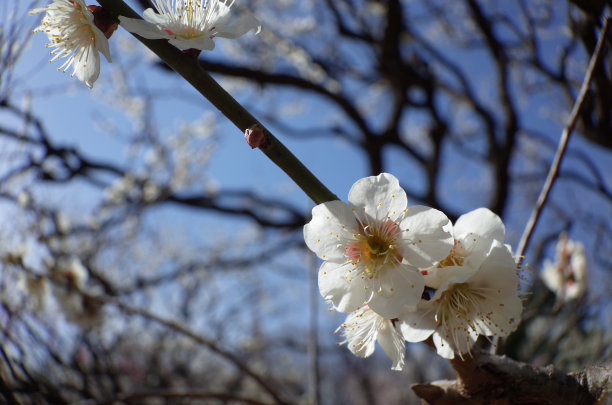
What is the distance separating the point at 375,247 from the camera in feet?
2.01

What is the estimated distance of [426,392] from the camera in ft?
1.76

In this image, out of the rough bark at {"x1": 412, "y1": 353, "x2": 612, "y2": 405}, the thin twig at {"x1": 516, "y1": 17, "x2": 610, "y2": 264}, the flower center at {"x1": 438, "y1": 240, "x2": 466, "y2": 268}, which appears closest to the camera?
the rough bark at {"x1": 412, "y1": 353, "x2": 612, "y2": 405}

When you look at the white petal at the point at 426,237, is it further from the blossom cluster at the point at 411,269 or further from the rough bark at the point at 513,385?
the rough bark at the point at 513,385

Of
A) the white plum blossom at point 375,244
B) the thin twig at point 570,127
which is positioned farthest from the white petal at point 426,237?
the thin twig at point 570,127

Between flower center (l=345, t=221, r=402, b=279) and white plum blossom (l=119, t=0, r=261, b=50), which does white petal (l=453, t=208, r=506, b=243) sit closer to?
flower center (l=345, t=221, r=402, b=279)

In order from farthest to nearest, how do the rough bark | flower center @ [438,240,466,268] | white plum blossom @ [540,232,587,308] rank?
white plum blossom @ [540,232,587,308], flower center @ [438,240,466,268], the rough bark

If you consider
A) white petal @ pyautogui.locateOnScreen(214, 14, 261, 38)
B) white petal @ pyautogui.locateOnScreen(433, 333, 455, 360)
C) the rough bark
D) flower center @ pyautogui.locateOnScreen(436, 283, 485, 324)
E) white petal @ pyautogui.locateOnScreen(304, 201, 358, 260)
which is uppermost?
white petal @ pyautogui.locateOnScreen(214, 14, 261, 38)

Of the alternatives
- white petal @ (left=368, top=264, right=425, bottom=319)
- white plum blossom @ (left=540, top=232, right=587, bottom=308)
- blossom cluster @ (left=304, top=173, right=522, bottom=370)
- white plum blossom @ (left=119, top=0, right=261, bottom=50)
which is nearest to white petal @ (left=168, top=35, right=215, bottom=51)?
white plum blossom @ (left=119, top=0, right=261, bottom=50)

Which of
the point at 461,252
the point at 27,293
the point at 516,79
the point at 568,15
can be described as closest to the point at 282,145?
the point at 461,252

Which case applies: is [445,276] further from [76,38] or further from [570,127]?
[76,38]

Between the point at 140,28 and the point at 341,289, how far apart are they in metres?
0.41

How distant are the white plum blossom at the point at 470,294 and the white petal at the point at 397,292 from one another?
1.0 inches

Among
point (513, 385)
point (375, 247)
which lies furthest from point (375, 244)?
point (513, 385)

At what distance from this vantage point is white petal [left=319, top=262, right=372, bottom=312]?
55cm
